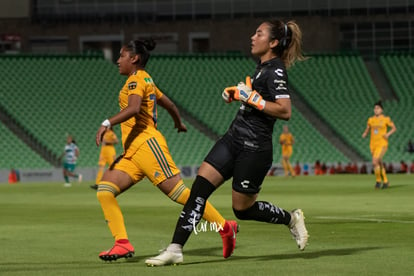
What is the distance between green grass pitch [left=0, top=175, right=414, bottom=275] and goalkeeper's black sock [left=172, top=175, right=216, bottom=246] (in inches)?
12.5

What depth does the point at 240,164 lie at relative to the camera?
32.3ft

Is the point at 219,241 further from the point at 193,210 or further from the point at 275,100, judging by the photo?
the point at 275,100

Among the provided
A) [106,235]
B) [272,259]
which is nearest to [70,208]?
[106,235]

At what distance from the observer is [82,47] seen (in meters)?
57.9

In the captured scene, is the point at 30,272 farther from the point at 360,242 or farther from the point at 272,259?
the point at 360,242

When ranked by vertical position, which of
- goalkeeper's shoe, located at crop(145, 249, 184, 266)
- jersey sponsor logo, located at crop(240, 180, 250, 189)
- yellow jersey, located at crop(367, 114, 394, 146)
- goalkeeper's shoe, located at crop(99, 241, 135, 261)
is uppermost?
jersey sponsor logo, located at crop(240, 180, 250, 189)

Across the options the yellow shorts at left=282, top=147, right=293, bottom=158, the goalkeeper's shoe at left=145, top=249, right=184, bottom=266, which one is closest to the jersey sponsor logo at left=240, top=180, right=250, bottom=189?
the goalkeeper's shoe at left=145, top=249, right=184, bottom=266

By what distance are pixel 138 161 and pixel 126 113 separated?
63 centimetres

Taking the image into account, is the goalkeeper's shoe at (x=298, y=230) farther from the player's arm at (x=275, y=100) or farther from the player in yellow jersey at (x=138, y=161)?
the player's arm at (x=275, y=100)

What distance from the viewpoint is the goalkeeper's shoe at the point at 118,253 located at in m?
10.0

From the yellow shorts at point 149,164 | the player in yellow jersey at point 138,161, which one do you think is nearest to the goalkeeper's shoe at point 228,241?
the player in yellow jersey at point 138,161

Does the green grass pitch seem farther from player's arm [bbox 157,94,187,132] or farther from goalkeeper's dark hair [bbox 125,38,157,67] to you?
goalkeeper's dark hair [bbox 125,38,157,67]

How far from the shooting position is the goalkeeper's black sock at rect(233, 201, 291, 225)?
10172 millimetres

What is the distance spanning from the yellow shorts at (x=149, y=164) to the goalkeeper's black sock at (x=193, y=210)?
83cm
